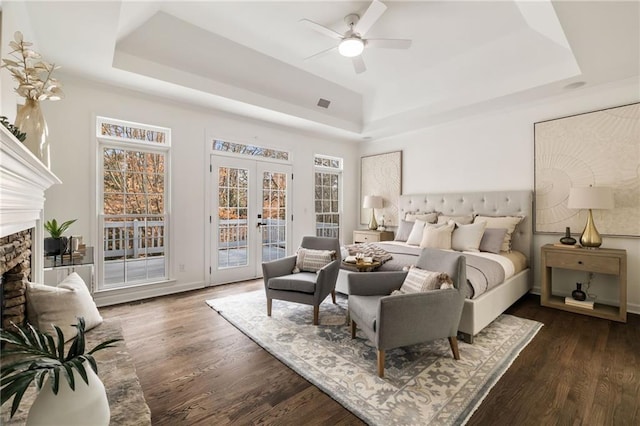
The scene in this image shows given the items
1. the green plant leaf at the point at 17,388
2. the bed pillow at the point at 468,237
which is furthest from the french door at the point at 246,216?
the green plant leaf at the point at 17,388

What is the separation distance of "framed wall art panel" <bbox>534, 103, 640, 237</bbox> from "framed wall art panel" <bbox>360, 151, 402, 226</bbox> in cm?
225

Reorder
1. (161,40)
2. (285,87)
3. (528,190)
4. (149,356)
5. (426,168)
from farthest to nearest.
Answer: (426,168), (285,87), (528,190), (161,40), (149,356)

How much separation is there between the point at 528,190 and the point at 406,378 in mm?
3365

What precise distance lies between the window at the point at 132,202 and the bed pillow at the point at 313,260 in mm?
2009

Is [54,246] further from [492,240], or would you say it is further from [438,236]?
[492,240]

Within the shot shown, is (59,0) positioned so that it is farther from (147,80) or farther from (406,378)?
(406,378)

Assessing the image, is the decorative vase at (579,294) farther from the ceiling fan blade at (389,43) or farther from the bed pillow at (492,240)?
the ceiling fan blade at (389,43)

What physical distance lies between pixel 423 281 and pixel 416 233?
210cm

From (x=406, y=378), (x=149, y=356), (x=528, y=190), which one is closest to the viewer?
(x=406, y=378)

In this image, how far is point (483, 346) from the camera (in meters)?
2.60

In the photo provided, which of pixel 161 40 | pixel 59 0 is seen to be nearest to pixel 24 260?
pixel 59 0

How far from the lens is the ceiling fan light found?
9.41 ft

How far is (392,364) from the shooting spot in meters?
2.32

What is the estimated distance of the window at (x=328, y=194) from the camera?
235 inches
